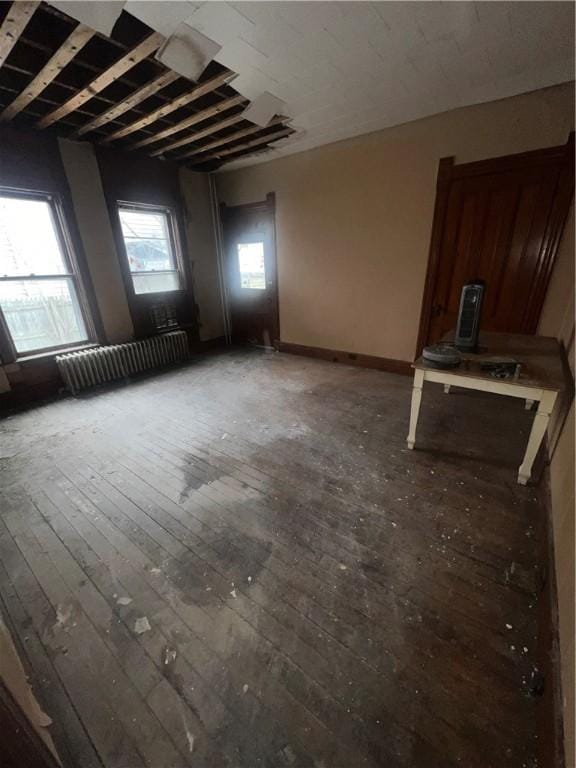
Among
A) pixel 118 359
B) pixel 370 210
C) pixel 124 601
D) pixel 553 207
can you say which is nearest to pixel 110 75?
pixel 370 210

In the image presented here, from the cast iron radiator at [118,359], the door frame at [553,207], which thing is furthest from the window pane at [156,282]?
the door frame at [553,207]

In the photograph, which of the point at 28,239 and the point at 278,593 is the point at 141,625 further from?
the point at 28,239

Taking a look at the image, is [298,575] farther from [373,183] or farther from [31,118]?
[31,118]

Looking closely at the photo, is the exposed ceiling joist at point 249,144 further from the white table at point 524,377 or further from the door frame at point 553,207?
the white table at point 524,377

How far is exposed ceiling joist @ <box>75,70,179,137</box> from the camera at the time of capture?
7.64 feet

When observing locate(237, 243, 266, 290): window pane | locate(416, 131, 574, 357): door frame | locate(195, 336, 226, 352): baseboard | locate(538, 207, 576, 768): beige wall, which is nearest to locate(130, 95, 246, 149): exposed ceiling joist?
locate(237, 243, 266, 290): window pane

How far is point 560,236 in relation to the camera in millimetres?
2699

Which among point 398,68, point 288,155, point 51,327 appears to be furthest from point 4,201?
point 398,68

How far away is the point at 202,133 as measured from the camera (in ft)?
10.9

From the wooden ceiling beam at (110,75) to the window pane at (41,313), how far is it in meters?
1.60

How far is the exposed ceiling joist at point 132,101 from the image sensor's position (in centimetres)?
233

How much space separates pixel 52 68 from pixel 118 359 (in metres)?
2.73

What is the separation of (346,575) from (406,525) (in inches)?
19.0

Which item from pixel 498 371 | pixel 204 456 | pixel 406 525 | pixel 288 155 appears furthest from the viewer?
pixel 288 155
